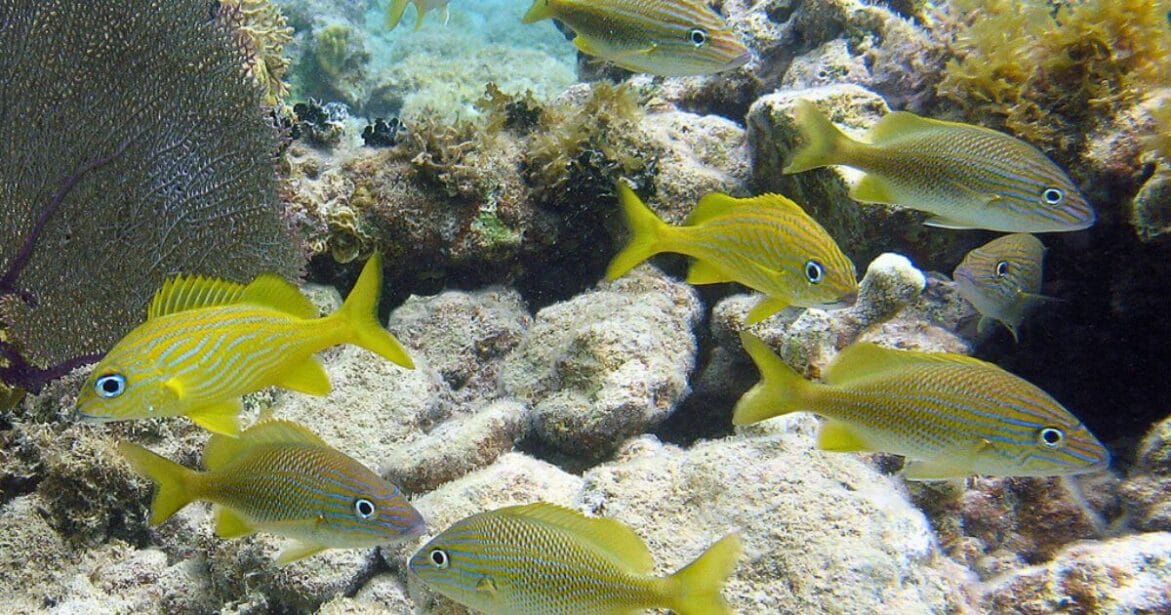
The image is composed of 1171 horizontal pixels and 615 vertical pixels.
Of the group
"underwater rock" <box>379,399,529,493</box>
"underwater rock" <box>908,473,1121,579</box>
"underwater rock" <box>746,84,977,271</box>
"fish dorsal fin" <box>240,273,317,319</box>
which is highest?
"fish dorsal fin" <box>240,273,317,319</box>

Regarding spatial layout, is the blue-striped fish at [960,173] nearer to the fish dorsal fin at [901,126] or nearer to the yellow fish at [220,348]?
the fish dorsal fin at [901,126]

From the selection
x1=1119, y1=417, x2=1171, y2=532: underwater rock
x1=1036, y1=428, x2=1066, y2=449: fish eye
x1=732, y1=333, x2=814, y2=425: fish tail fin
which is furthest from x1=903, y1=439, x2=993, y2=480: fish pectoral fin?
x1=1119, y1=417, x2=1171, y2=532: underwater rock

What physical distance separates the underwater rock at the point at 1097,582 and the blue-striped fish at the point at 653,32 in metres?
2.83

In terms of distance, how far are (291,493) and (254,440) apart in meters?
0.26

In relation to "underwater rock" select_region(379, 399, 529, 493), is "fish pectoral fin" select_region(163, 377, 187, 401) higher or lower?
higher

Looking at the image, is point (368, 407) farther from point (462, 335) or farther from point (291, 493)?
point (291, 493)

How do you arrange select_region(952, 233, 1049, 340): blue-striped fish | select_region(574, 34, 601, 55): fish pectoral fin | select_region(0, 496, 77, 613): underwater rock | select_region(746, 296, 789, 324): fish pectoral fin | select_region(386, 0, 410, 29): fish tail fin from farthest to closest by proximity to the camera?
select_region(386, 0, 410, 29): fish tail fin, select_region(952, 233, 1049, 340): blue-striped fish, select_region(574, 34, 601, 55): fish pectoral fin, select_region(0, 496, 77, 613): underwater rock, select_region(746, 296, 789, 324): fish pectoral fin

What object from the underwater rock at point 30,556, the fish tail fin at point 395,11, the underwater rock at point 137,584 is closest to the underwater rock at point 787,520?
the underwater rock at point 137,584

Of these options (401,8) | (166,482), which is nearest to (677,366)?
(166,482)

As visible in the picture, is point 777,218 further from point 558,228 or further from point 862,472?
point 558,228

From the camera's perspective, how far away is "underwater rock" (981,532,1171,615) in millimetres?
2674

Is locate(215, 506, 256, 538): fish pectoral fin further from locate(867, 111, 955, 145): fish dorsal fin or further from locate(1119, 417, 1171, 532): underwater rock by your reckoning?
locate(1119, 417, 1171, 532): underwater rock

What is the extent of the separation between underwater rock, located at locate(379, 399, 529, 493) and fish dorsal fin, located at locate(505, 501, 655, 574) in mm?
1502

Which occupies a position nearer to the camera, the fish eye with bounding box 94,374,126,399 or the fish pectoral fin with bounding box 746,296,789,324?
the fish eye with bounding box 94,374,126,399
